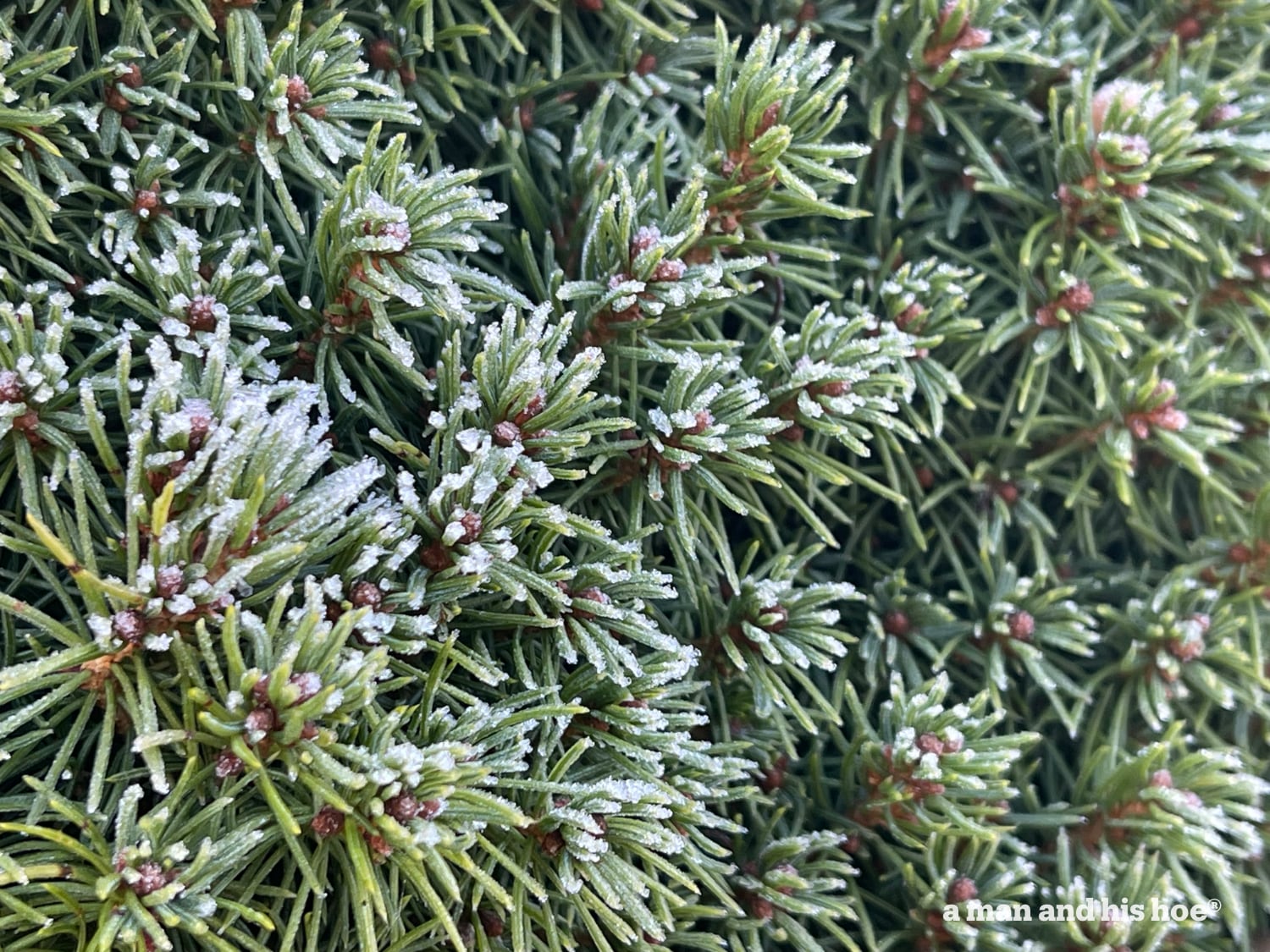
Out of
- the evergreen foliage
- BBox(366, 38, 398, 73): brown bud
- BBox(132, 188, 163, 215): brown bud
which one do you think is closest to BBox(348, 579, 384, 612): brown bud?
the evergreen foliage

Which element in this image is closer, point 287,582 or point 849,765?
point 287,582

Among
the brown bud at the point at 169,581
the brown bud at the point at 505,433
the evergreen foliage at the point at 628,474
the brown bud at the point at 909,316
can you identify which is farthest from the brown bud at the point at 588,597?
the brown bud at the point at 909,316

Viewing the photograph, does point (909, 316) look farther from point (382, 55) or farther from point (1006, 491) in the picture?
point (382, 55)

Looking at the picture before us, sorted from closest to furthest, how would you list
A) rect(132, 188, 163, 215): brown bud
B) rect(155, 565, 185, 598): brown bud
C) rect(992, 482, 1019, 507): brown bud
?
rect(155, 565, 185, 598): brown bud
rect(132, 188, 163, 215): brown bud
rect(992, 482, 1019, 507): brown bud

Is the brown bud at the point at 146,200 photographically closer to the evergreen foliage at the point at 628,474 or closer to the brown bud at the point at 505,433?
the evergreen foliage at the point at 628,474

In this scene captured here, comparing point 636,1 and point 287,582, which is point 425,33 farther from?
point 287,582

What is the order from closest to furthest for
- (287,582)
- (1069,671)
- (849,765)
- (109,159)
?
(287,582) < (109,159) < (849,765) < (1069,671)

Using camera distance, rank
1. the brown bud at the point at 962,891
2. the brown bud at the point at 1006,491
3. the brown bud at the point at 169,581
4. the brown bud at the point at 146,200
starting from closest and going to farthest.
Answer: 1. the brown bud at the point at 169,581
2. the brown bud at the point at 146,200
3. the brown bud at the point at 962,891
4. the brown bud at the point at 1006,491

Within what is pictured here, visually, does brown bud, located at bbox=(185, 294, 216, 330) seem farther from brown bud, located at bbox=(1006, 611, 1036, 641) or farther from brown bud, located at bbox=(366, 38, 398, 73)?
brown bud, located at bbox=(1006, 611, 1036, 641)

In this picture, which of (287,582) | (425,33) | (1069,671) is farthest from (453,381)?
(1069,671)
